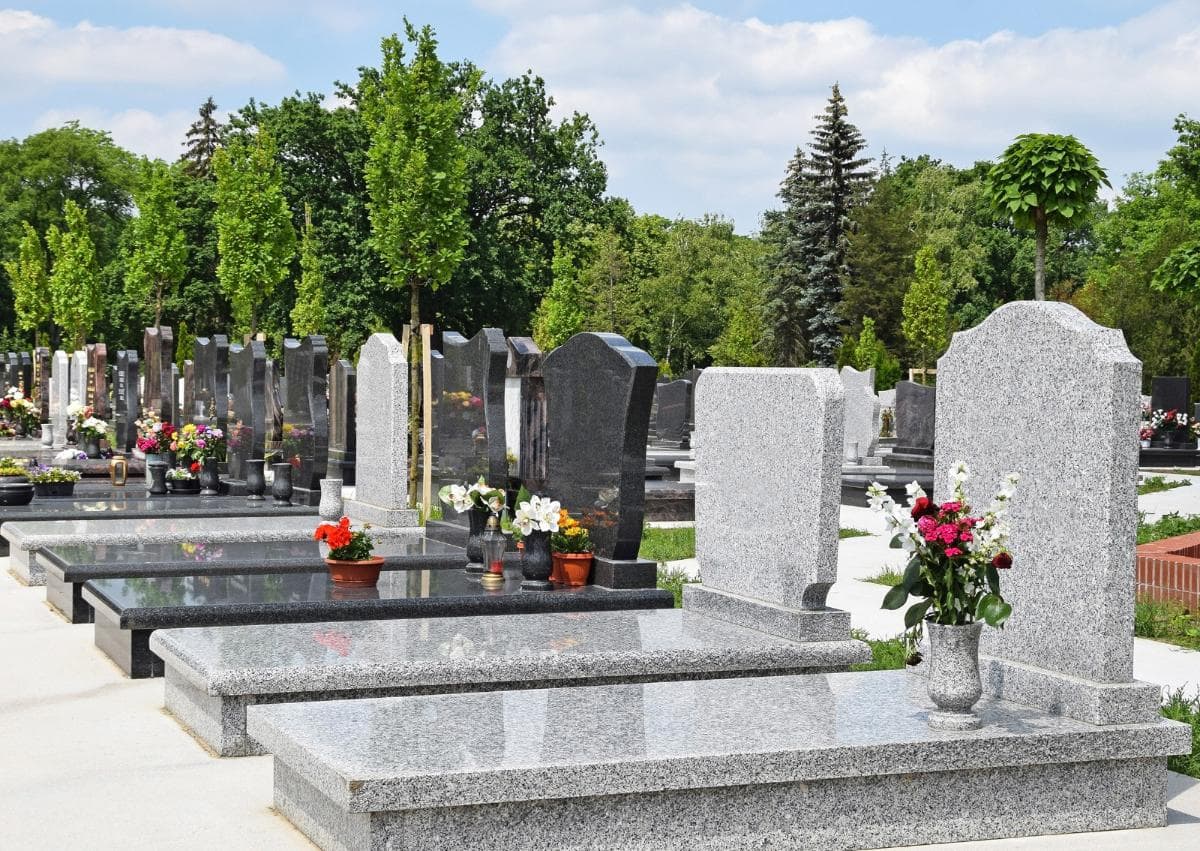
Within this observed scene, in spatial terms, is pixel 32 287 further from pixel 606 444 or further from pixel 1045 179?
pixel 606 444

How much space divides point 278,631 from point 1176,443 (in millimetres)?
28893

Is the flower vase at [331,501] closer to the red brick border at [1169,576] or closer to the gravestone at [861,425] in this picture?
the red brick border at [1169,576]

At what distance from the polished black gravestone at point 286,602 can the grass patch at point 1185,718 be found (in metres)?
3.42

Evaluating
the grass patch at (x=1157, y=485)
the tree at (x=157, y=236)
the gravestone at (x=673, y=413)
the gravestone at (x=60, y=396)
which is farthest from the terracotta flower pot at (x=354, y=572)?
the tree at (x=157, y=236)

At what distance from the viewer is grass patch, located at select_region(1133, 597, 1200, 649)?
1105cm

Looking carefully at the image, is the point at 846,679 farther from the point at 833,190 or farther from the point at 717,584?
the point at 833,190

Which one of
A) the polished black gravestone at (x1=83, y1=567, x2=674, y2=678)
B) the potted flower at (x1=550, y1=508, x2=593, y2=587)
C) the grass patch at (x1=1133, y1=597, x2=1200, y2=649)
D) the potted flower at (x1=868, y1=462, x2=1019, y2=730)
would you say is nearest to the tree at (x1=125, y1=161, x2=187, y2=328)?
the polished black gravestone at (x1=83, y1=567, x2=674, y2=678)

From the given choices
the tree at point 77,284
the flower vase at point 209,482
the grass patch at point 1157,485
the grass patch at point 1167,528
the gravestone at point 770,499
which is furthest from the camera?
the tree at point 77,284

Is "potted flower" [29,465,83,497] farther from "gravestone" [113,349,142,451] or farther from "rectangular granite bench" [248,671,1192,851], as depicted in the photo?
"rectangular granite bench" [248,671,1192,851]

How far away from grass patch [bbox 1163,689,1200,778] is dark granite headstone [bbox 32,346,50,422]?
1377 inches

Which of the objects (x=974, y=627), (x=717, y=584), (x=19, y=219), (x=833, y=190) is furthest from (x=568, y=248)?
(x=974, y=627)

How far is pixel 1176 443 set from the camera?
33531 mm

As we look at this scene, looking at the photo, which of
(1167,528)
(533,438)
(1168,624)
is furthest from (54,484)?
(1167,528)

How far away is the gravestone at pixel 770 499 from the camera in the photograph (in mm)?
8258
